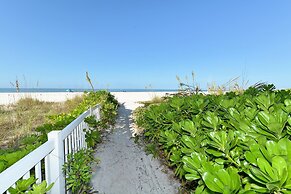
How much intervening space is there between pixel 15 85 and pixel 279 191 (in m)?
6.42

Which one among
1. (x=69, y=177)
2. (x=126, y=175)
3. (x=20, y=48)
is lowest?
(x=126, y=175)

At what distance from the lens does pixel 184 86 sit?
5.90m

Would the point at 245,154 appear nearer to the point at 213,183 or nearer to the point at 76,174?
the point at 213,183

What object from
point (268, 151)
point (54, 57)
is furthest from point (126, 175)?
point (54, 57)

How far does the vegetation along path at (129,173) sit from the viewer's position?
106 inches

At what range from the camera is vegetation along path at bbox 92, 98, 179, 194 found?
2.68 meters

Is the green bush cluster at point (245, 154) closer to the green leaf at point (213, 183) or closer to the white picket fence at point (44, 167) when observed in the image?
the green leaf at point (213, 183)

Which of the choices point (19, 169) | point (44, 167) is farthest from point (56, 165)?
point (19, 169)

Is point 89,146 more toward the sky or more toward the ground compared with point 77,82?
more toward the ground

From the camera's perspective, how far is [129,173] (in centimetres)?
314

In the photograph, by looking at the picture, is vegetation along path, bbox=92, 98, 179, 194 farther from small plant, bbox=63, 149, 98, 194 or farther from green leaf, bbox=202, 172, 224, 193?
green leaf, bbox=202, 172, 224, 193

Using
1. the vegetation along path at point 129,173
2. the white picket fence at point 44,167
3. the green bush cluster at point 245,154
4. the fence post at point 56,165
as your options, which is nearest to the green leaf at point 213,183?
the green bush cluster at point 245,154

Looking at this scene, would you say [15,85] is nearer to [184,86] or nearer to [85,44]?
[184,86]

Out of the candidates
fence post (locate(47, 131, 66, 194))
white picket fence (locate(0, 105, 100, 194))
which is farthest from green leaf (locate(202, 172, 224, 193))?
fence post (locate(47, 131, 66, 194))
